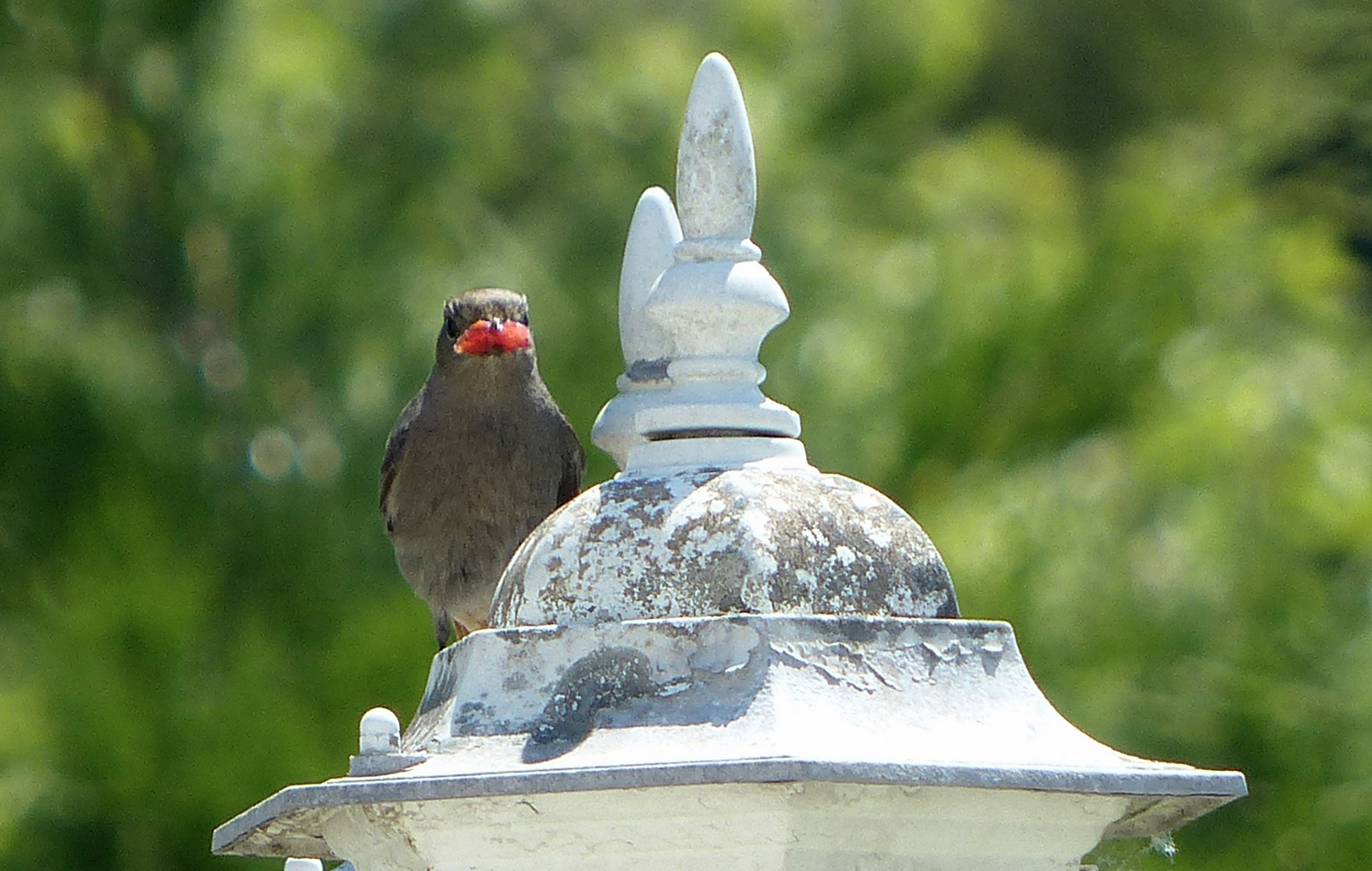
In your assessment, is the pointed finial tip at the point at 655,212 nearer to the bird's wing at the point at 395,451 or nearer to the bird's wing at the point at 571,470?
the bird's wing at the point at 571,470

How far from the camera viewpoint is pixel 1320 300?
9438 millimetres

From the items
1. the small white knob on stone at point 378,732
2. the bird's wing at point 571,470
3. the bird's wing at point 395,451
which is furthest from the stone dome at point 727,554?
the bird's wing at point 395,451

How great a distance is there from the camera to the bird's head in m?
3.35

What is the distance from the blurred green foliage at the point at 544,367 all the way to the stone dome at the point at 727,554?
165 inches

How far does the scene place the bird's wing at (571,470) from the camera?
14.5 ft

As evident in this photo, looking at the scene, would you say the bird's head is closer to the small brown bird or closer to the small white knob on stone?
the small brown bird

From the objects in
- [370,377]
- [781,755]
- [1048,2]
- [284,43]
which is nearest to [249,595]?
[370,377]

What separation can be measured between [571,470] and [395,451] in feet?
1.67

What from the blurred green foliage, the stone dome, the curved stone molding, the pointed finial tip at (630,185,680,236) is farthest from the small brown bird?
the curved stone molding

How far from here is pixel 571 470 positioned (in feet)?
14.5

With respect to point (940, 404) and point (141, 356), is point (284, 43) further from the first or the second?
point (940, 404)

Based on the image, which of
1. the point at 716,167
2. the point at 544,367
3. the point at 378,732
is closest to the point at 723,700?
the point at 378,732

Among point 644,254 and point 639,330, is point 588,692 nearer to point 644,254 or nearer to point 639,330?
point 639,330

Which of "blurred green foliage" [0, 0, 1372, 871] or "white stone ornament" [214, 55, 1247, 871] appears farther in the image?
"blurred green foliage" [0, 0, 1372, 871]
